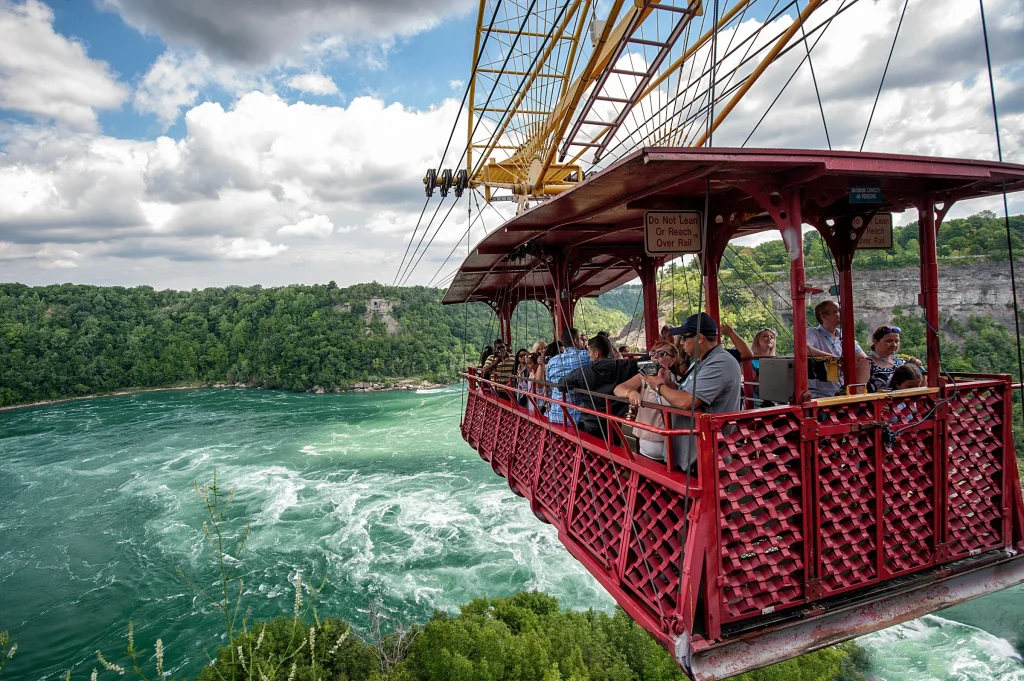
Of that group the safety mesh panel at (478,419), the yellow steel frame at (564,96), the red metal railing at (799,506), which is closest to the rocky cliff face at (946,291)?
the yellow steel frame at (564,96)

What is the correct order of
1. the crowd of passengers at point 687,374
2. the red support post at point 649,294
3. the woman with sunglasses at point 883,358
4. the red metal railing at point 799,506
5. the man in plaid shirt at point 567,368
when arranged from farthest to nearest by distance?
the red support post at point 649,294 → the man in plaid shirt at point 567,368 → the woman with sunglasses at point 883,358 → the crowd of passengers at point 687,374 → the red metal railing at point 799,506

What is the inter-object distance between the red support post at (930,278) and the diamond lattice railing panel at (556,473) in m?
2.78

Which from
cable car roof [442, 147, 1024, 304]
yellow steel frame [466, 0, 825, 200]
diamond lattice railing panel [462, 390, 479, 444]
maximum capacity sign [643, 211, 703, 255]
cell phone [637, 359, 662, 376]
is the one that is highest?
yellow steel frame [466, 0, 825, 200]

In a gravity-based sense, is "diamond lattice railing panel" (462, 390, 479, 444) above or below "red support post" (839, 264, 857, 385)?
below

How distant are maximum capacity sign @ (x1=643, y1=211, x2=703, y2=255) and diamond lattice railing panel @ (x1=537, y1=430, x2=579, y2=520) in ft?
6.09

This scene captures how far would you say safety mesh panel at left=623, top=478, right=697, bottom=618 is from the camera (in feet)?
11.4

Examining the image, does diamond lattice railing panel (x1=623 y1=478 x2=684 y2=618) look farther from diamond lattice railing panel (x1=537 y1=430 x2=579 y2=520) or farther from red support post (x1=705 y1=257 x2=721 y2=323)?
red support post (x1=705 y1=257 x2=721 y2=323)

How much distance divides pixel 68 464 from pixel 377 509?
71.4 ft

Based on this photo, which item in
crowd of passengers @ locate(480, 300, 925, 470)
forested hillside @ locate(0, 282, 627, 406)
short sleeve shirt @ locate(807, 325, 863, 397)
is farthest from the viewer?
forested hillside @ locate(0, 282, 627, 406)

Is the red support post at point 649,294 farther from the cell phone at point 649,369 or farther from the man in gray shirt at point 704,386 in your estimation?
the man in gray shirt at point 704,386

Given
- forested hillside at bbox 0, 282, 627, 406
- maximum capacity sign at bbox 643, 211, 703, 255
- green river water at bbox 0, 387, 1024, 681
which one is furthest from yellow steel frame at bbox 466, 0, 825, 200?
forested hillside at bbox 0, 282, 627, 406

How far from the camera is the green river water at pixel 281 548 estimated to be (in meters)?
18.7

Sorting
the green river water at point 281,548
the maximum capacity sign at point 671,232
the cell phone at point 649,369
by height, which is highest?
the maximum capacity sign at point 671,232

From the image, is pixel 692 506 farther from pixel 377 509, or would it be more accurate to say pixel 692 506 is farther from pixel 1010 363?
pixel 1010 363
